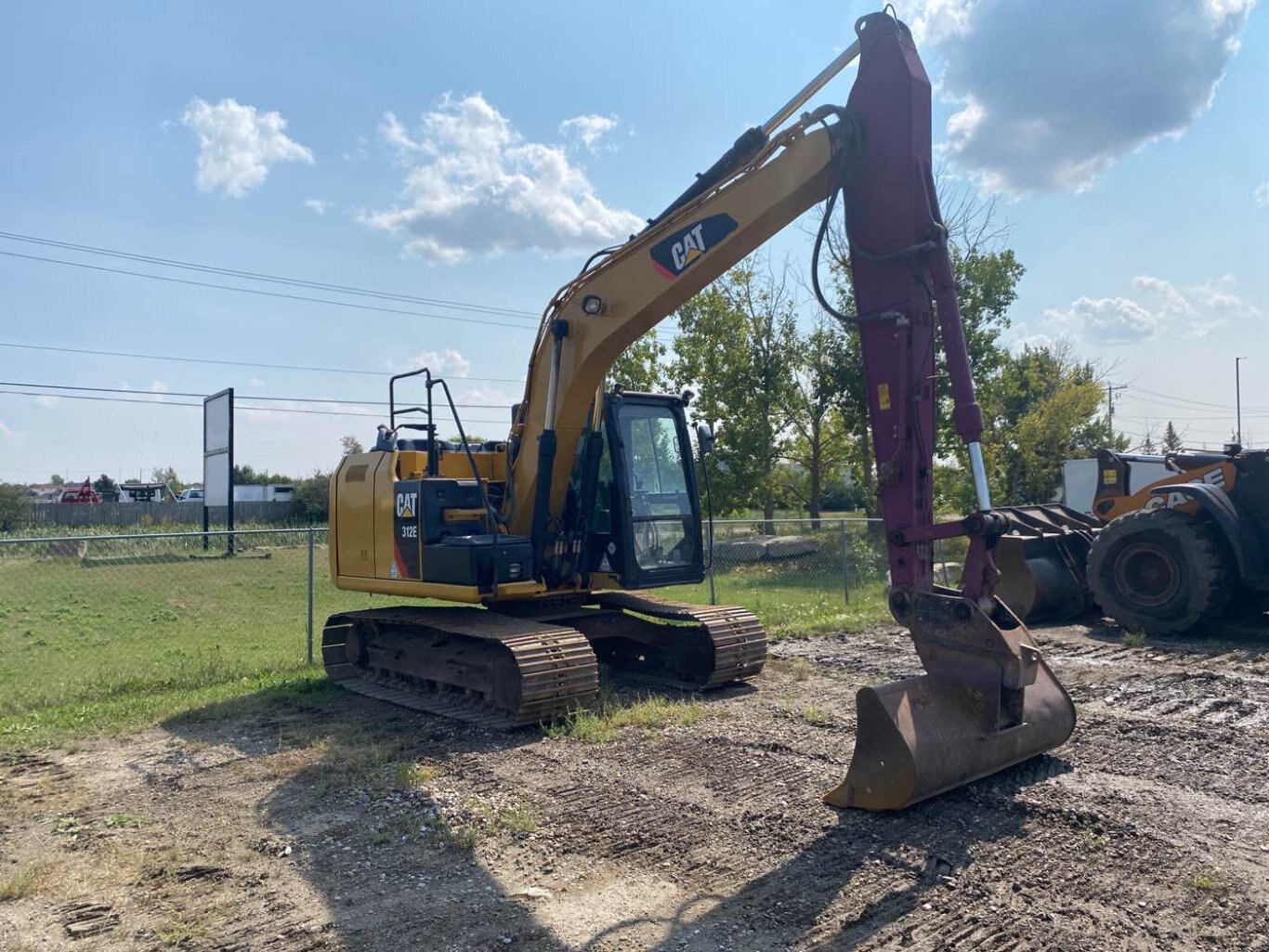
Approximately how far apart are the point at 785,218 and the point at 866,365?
1.29 meters

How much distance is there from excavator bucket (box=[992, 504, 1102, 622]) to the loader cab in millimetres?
4990

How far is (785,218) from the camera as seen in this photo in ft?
21.0

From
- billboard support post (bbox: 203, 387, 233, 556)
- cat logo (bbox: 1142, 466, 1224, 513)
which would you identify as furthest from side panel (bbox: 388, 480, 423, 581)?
billboard support post (bbox: 203, 387, 233, 556)

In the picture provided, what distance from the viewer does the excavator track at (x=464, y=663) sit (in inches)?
276

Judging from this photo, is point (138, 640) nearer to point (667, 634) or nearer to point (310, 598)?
point (310, 598)

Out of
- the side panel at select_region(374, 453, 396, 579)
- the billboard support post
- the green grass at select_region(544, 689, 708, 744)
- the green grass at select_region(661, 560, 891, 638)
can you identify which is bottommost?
the green grass at select_region(544, 689, 708, 744)

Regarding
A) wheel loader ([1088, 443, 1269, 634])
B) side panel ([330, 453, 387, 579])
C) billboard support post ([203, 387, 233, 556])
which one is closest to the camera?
side panel ([330, 453, 387, 579])

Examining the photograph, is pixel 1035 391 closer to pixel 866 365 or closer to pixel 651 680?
pixel 651 680

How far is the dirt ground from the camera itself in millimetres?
3928

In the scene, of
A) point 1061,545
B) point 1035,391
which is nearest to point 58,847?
point 1061,545

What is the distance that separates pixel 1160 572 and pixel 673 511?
19.9ft

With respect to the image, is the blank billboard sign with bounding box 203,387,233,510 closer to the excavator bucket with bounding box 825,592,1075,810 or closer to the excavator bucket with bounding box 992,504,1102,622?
the excavator bucket with bounding box 992,504,1102,622

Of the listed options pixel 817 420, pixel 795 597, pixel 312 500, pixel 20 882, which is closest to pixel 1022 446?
pixel 817 420

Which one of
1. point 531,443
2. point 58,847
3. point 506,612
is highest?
point 531,443
